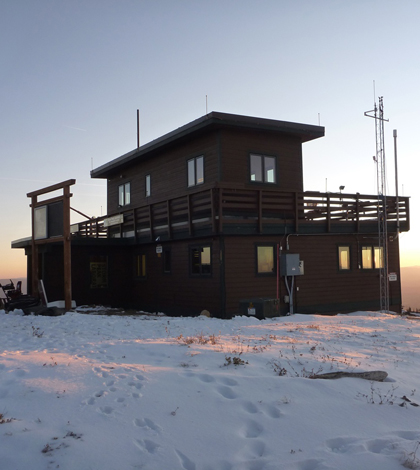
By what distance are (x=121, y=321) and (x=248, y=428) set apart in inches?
447

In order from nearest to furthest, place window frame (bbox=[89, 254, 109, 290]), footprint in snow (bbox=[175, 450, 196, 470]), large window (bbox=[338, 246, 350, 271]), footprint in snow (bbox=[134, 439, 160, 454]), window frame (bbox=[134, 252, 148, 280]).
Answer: footprint in snow (bbox=[175, 450, 196, 470]), footprint in snow (bbox=[134, 439, 160, 454]), large window (bbox=[338, 246, 350, 271]), window frame (bbox=[134, 252, 148, 280]), window frame (bbox=[89, 254, 109, 290])

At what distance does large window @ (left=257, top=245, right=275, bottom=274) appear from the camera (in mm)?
18984

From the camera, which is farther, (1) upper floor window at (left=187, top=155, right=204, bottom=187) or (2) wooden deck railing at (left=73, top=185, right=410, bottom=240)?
(1) upper floor window at (left=187, top=155, right=204, bottom=187)

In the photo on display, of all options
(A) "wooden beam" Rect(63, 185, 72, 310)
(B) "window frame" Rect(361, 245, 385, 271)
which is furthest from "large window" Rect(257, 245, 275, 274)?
(A) "wooden beam" Rect(63, 185, 72, 310)

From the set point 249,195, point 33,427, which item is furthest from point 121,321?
point 33,427

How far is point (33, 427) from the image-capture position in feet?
17.2

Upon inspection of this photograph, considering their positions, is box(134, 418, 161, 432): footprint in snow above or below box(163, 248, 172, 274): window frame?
below

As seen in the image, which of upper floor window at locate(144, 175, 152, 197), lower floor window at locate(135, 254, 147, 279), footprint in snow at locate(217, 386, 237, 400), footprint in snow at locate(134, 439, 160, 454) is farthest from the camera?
upper floor window at locate(144, 175, 152, 197)

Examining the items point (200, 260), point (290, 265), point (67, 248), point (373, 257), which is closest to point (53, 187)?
point (67, 248)

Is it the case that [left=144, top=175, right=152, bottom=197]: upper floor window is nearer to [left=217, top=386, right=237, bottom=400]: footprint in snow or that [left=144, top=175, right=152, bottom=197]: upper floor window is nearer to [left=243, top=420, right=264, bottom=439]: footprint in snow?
[left=217, top=386, right=237, bottom=400]: footprint in snow

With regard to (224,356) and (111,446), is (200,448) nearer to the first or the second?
(111,446)

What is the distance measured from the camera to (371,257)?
22000mm

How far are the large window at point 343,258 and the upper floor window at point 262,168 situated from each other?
4475 mm

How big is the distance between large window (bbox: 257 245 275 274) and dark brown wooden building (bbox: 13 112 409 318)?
0.04 meters
